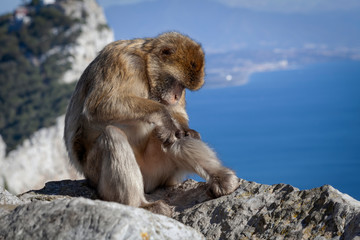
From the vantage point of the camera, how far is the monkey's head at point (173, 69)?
4.45m

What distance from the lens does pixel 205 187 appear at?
4.49 metres

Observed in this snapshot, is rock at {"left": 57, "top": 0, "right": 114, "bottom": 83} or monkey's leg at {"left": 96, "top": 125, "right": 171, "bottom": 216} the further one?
rock at {"left": 57, "top": 0, "right": 114, "bottom": 83}

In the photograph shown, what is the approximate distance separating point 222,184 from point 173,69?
1.11 meters

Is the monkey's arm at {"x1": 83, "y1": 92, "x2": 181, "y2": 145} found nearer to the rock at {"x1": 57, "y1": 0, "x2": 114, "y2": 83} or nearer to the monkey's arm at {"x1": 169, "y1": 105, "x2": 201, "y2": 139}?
the monkey's arm at {"x1": 169, "y1": 105, "x2": 201, "y2": 139}

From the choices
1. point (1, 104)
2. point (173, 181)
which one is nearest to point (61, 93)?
point (1, 104)

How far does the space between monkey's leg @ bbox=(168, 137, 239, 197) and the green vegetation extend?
37205 millimetres

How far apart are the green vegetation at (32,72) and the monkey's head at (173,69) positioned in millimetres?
36919

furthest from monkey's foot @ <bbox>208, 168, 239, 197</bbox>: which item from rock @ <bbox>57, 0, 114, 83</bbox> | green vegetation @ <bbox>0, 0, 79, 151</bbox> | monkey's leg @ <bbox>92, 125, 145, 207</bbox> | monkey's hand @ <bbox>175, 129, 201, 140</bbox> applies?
rock @ <bbox>57, 0, 114, 83</bbox>

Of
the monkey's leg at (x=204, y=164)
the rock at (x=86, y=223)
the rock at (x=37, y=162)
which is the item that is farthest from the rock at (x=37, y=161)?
the rock at (x=86, y=223)

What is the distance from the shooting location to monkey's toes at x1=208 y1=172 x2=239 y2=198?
417cm

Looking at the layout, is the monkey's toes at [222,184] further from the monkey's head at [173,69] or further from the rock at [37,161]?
the rock at [37,161]

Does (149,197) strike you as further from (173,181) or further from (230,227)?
(230,227)

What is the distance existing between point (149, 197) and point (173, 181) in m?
0.30

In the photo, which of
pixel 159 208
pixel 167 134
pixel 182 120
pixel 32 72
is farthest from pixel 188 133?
pixel 32 72
